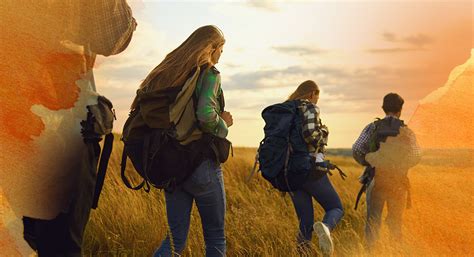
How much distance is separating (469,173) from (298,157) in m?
1.97

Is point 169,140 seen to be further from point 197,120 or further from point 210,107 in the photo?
point 210,107

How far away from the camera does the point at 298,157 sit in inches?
215

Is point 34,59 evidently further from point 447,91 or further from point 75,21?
point 447,91

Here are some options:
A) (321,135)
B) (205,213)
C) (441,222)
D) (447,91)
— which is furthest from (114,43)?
(441,222)

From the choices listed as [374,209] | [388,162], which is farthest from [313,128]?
[374,209]

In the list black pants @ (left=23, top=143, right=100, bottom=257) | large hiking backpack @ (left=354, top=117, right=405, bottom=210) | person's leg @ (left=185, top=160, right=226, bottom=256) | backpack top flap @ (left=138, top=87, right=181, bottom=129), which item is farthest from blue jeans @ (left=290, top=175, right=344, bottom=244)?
black pants @ (left=23, top=143, right=100, bottom=257)

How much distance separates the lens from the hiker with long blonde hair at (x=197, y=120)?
3.80 metres

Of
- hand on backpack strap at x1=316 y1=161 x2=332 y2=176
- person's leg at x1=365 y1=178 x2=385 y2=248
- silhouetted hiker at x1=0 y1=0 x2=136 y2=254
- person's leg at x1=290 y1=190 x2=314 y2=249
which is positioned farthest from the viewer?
person's leg at x1=365 y1=178 x2=385 y2=248

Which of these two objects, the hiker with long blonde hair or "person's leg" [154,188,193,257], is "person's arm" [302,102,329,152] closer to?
the hiker with long blonde hair

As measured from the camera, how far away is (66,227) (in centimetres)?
359

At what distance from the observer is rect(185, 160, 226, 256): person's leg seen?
150 inches

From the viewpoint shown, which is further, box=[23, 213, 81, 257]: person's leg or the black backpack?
the black backpack

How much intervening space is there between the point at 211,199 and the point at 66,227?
0.91 meters

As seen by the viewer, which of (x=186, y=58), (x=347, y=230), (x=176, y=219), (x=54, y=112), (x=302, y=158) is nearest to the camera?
(x=54, y=112)
